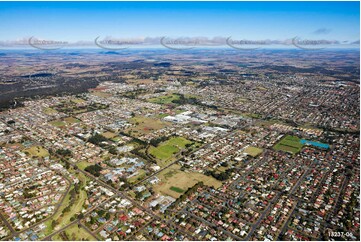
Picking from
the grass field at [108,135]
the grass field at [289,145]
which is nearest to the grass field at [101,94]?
the grass field at [108,135]

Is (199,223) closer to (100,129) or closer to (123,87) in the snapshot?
(100,129)

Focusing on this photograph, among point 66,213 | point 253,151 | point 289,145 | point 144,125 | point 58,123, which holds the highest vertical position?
point 66,213

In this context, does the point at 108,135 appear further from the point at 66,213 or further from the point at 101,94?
the point at 101,94

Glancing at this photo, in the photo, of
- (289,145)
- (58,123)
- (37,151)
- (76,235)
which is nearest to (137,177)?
(76,235)

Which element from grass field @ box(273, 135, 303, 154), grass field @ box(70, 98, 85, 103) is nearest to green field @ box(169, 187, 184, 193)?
grass field @ box(273, 135, 303, 154)

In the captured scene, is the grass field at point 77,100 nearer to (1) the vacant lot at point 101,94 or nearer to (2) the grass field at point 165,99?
(1) the vacant lot at point 101,94
